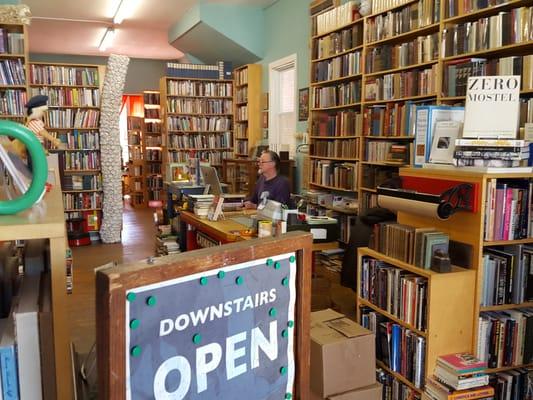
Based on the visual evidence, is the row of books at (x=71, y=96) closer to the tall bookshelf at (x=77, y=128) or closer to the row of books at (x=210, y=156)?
the tall bookshelf at (x=77, y=128)

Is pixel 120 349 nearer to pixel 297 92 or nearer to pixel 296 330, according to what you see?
pixel 296 330

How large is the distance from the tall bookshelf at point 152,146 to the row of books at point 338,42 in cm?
597

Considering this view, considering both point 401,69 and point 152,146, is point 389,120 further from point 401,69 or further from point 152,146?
point 152,146

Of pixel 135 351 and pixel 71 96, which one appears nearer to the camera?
pixel 135 351

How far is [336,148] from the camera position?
5.82 meters

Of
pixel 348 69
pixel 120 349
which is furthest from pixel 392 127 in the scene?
pixel 120 349

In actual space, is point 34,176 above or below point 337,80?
below

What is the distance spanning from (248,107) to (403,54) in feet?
12.9

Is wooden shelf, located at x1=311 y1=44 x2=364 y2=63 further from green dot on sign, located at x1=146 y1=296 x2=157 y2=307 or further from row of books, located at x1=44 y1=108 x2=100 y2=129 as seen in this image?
green dot on sign, located at x1=146 y1=296 x2=157 y2=307

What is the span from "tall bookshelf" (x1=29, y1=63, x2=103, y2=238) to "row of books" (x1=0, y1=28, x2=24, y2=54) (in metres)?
0.87

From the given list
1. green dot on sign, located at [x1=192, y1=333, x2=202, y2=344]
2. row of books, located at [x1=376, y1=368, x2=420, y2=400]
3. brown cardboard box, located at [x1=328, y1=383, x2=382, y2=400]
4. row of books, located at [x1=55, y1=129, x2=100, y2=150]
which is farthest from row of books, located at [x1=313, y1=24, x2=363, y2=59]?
green dot on sign, located at [x1=192, y1=333, x2=202, y2=344]

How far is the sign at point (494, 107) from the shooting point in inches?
96.1

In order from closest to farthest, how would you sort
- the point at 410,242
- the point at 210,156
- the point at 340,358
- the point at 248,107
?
the point at 340,358, the point at 410,242, the point at 248,107, the point at 210,156

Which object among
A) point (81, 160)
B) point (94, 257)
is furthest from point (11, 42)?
point (94, 257)
